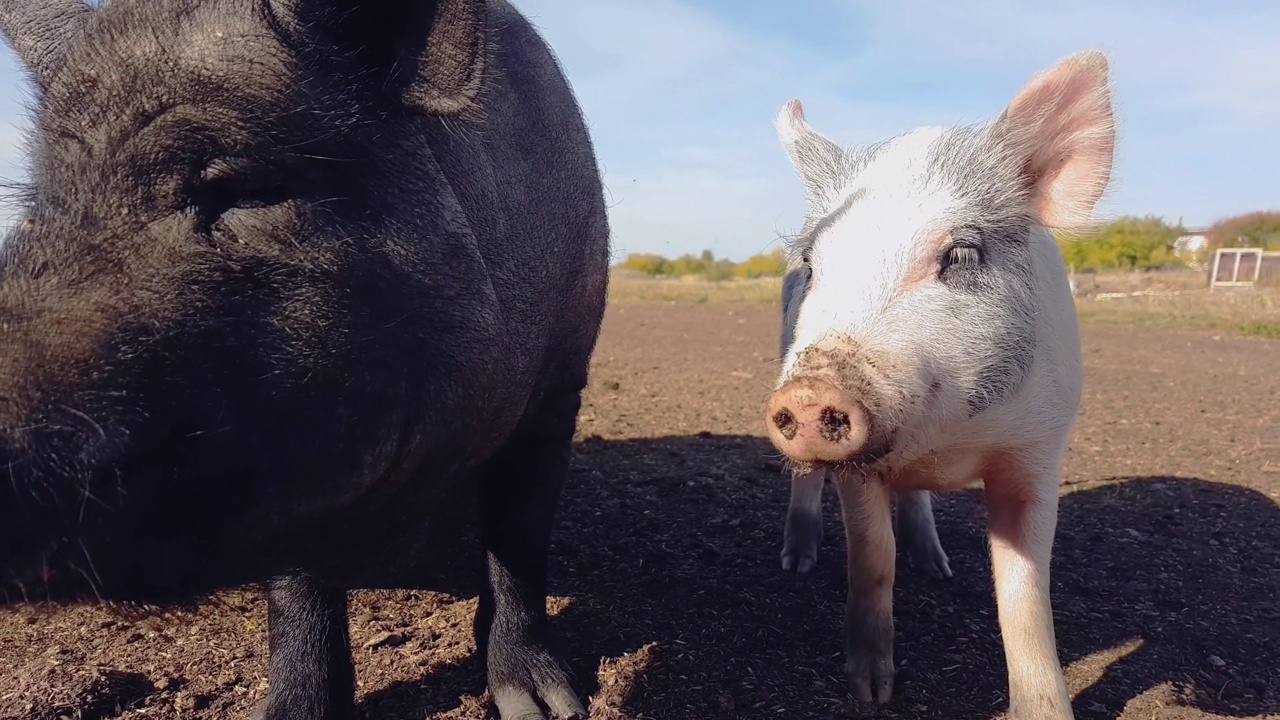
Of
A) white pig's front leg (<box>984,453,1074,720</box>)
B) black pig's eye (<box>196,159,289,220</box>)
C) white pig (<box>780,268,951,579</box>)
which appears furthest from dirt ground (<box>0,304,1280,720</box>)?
black pig's eye (<box>196,159,289,220</box>)

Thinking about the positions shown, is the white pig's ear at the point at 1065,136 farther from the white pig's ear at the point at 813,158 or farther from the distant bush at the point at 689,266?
the distant bush at the point at 689,266

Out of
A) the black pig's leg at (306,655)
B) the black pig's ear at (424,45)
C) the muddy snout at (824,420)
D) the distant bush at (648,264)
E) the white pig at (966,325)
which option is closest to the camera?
the black pig's ear at (424,45)

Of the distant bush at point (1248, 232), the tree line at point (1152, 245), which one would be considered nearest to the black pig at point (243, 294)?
the tree line at point (1152, 245)

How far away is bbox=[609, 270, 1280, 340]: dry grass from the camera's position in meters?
19.7

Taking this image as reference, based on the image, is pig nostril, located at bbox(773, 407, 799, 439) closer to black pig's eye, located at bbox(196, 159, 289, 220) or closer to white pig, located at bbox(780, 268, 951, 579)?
black pig's eye, located at bbox(196, 159, 289, 220)

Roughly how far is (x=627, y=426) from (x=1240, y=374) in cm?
867

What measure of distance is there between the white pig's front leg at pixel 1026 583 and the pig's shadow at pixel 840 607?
0.22 metres

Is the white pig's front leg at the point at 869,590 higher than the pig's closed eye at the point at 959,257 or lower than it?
lower

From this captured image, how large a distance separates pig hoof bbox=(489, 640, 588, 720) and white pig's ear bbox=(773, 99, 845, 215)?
1.91 meters

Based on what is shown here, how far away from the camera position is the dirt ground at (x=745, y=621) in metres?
3.18

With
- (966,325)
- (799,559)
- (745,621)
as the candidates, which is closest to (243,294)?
(966,325)

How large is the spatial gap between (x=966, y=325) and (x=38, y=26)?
2.77 meters

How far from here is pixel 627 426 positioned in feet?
24.6

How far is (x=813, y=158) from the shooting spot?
3.64 m
